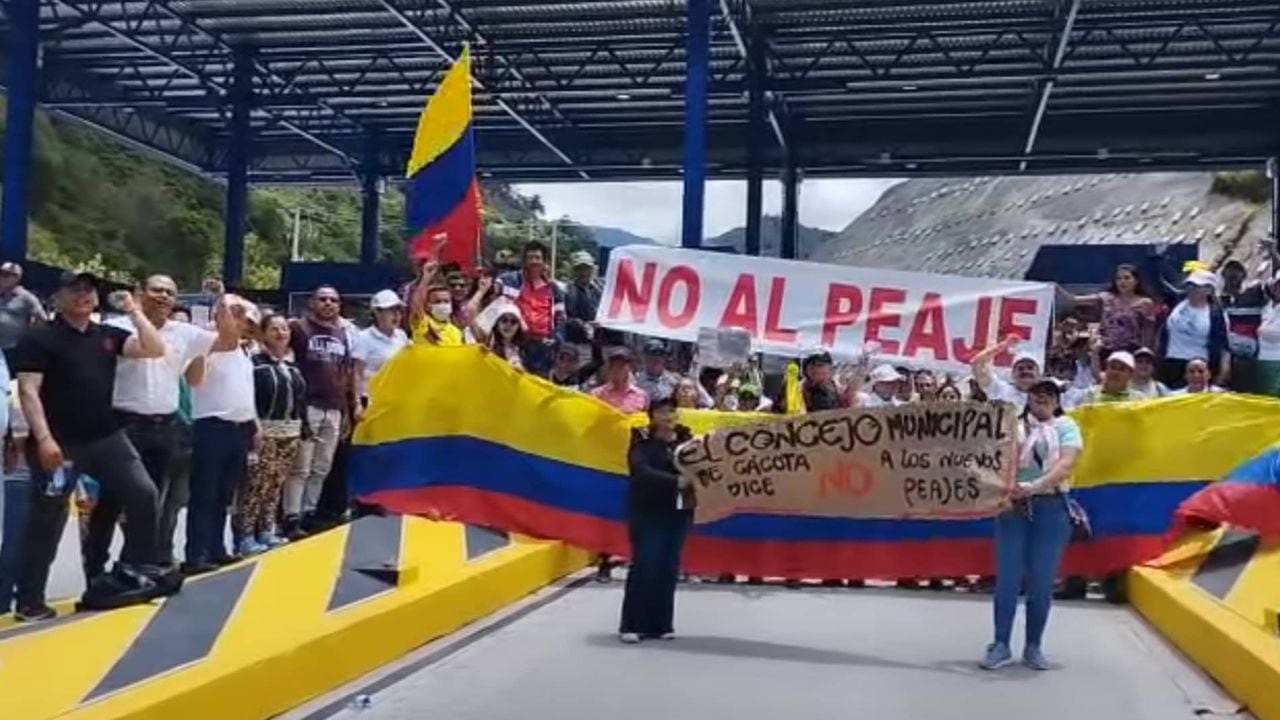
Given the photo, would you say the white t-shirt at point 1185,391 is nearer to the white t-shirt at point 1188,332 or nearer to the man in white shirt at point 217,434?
the white t-shirt at point 1188,332

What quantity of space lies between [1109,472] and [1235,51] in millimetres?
18643

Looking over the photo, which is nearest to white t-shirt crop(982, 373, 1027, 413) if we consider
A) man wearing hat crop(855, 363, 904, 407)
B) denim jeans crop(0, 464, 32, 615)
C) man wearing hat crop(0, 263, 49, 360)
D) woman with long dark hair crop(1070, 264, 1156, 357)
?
man wearing hat crop(855, 363, 904, 407)

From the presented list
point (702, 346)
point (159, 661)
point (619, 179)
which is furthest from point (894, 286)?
point (619, 179)

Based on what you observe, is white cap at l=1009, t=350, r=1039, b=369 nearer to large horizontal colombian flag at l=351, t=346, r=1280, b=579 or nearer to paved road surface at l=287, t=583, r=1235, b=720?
large horizontal colombian flag at l=351, t=346, r=1280, b=579

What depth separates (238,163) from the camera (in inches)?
1324

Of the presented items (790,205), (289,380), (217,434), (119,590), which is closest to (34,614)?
(119,590)

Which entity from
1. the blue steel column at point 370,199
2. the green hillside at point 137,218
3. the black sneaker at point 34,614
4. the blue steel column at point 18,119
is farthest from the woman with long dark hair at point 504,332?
the green hillside at point 137,218

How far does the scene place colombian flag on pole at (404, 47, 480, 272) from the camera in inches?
461

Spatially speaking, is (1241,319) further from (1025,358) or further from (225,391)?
(225,391)

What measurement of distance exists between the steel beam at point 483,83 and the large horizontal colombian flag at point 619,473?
1540 cm

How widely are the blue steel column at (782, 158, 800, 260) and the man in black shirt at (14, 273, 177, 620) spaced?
29190 mm

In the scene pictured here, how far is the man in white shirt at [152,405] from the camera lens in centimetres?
727

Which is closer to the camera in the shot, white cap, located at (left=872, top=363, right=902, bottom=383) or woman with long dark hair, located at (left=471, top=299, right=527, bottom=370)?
woman with long dark hair, located at (left=471, top=299, right=527, bottom=370)

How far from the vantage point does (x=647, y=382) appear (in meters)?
12.7
